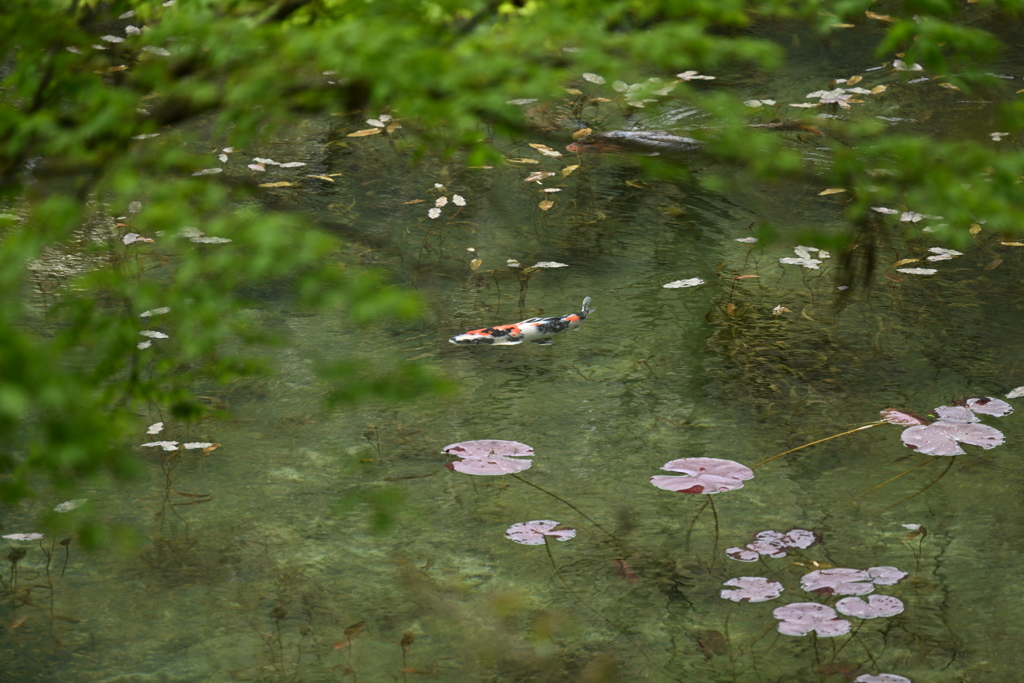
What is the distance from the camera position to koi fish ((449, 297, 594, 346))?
3957mm

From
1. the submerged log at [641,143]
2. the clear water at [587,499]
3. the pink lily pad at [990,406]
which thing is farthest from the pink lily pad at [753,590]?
the submerged log at [641,143]

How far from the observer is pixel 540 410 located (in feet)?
12.5

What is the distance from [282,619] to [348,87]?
1716 millimetres

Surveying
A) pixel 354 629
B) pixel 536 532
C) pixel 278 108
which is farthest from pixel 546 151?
pixel 278 108

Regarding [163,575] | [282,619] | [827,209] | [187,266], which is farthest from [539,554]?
[827,209]

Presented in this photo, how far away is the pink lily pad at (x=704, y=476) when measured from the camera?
3.12 meters

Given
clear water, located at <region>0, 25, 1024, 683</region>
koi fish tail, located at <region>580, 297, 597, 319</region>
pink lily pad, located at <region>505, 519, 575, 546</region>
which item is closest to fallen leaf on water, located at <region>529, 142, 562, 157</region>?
clear water, located at <region>0, 25, 1024, 683</region>

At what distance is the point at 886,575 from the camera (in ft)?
9.29

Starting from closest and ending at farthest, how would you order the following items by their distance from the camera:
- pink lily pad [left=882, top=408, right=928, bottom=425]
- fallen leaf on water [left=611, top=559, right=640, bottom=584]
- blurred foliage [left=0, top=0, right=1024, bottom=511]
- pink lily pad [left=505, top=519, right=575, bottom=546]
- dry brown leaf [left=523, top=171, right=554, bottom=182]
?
blurred foliage [left=0, top=0, right=1024, bottom=511] → fallen leaf on water [left=611, top=559, right=640, bottom=584] → pink lily pad [left=505, top=519, right=575, bottom=546] → pink lily pad [left=882, top=408, right=928, bottom=425] → dry brown leaf [left=523, top=171, right=554, bottom=182]

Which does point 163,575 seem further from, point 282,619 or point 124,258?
point 124,258

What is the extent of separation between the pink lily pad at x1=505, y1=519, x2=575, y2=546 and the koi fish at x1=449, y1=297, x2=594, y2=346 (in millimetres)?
1036

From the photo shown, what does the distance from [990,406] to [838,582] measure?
1.32m

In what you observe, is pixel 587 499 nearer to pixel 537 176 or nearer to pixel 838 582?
pixel 838 582

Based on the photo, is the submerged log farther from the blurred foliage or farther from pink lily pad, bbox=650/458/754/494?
the blurred foliage
